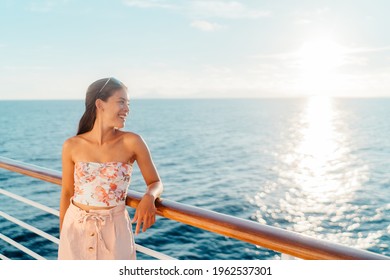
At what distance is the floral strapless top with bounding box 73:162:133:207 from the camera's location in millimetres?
2059

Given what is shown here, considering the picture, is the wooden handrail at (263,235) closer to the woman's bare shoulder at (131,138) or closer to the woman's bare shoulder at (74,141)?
the woman's bare shoulder at (131,138)

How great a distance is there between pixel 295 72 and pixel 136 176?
12448cm

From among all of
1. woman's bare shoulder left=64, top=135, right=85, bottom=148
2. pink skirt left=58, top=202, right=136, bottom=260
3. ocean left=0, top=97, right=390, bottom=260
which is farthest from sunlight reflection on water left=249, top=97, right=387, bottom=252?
woman's bare shoulder left=64, top=135, right=85, bottom=148

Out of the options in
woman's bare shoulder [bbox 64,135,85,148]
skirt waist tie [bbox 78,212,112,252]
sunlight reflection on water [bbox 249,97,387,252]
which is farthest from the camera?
sunlight reflection on water [bbox 249,97,387,252]

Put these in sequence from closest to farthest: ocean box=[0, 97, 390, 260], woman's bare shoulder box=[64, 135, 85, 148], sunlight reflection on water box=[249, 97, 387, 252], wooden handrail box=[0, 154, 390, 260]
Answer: wooden handrail box=[0, 154, 390, 260], woman's bare shoulder box=[64, 135, 85, 148], ocean box=[0, 97, 390, 260], sunlight reflection on water box=[249, 97, 387, 252]

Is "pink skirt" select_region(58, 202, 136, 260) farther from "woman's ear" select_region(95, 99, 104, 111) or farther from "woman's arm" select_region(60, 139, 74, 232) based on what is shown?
"woman's ear" select_region(95, 99, 104, 111)

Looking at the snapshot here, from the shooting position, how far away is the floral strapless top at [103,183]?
2.06 meters

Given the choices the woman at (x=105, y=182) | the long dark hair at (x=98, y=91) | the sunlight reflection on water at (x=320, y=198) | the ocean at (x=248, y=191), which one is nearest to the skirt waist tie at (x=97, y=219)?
the woman at (x=105, y=182)

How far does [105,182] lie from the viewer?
81.1 inches

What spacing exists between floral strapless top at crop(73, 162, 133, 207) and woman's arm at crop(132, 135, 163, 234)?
10cm

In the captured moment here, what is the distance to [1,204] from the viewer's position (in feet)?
67.2

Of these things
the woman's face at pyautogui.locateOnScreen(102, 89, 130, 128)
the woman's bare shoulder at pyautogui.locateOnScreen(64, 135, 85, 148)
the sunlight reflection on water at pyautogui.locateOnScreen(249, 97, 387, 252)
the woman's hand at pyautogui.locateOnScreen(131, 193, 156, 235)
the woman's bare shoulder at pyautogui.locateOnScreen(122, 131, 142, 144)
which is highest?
the woman's face at pyautogui.locateOnScreen(102, 89, 130, 128)
